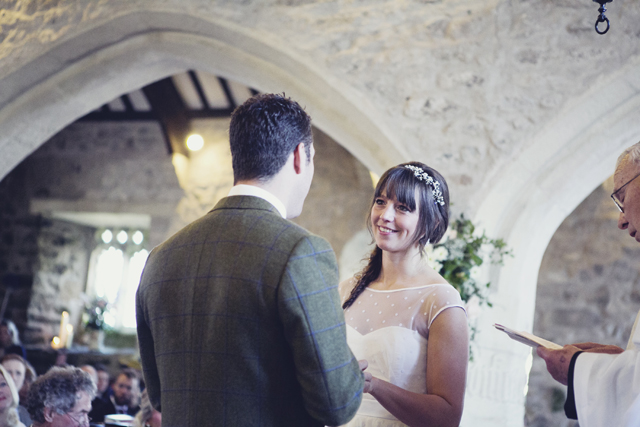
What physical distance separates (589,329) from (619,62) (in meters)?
3.89

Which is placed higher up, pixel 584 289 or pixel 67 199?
pixel 67 199

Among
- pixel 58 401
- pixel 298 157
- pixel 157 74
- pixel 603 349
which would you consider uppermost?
pixel 157 74

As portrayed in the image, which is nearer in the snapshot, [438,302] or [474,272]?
[438,302]

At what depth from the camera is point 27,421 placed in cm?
342

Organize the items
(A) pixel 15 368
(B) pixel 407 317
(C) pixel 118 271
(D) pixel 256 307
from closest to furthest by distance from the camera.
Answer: (D) pixel 256 307 → (B) pixel 407 317 → (A) pixel 15 368 → (C) pixel 118 271

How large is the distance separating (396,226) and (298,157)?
2.24ft

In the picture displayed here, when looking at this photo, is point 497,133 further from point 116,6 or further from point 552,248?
point 552,248

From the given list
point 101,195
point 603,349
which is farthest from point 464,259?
point 101,195

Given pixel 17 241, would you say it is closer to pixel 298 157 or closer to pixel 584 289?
pixel 584 289

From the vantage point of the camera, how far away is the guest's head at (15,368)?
12.2 ft

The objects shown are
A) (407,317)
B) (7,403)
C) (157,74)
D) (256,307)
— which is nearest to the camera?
(256,307)

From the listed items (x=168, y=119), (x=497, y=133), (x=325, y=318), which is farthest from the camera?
(x=168, y=119)

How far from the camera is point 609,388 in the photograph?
4.61 ft

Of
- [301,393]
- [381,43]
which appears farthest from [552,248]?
[301,393]
